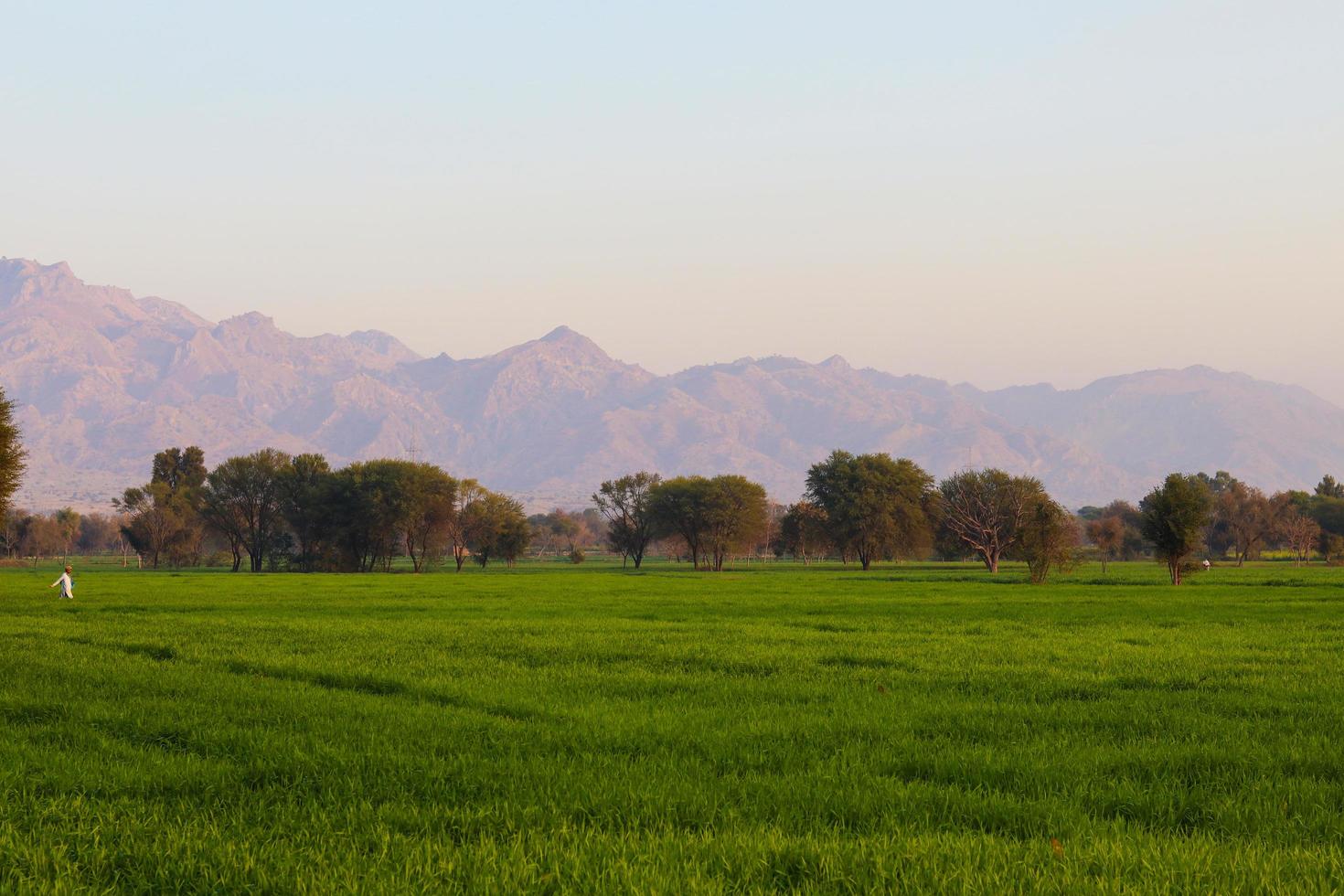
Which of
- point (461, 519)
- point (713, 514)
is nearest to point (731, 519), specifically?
point (713, 514)

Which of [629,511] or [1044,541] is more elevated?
[629,511]

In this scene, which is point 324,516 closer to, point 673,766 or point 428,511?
point 428,511

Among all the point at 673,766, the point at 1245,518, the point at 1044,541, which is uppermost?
the point at 1245,518

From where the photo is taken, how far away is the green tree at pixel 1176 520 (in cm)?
6688

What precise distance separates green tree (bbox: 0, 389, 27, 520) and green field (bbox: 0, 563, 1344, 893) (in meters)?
34.1

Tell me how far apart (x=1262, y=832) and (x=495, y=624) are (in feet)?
84.4

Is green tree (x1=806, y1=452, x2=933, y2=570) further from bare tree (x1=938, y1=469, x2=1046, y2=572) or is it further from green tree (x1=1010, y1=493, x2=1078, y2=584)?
green tree (x1=1010, y1=493, x2=1078, y2=584)

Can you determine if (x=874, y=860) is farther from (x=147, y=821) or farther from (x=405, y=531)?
→ (x=405, y=531)

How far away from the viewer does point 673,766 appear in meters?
10.7

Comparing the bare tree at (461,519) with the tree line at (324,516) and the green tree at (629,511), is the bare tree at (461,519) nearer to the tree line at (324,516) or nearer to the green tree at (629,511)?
the tree line at (324,516)

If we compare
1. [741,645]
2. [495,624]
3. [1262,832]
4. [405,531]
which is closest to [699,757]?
[1262,832]

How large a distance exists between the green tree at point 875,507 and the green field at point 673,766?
104m

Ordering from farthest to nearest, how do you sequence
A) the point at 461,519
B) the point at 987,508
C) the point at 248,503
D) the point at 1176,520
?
the point at 461,519 → the point at 248,503 → the point at 987,508 → the point at 1176,520

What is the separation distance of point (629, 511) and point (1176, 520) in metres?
101
